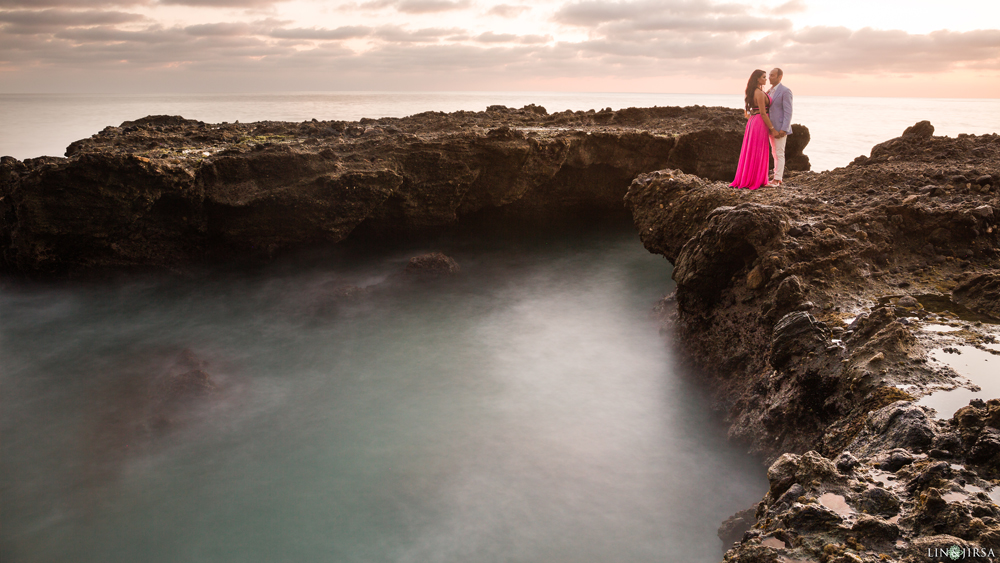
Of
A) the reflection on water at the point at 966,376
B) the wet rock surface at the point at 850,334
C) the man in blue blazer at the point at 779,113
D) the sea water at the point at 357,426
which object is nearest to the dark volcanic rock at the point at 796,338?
the wet rock surface at the point at 850,334

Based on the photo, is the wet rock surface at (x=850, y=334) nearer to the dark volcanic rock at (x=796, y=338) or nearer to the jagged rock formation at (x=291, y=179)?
the dark volcanic rock at (x=796, y=338)

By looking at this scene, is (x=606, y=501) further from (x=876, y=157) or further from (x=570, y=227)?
(x=570, y=227)

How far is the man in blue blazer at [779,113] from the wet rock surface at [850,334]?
1.75 feet

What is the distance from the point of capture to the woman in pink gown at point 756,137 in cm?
924

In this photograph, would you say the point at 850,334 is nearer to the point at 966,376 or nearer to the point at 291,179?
the point at 966,376

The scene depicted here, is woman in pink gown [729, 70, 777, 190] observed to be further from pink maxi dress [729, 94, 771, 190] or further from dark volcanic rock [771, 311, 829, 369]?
dark volcanic rock [771, 311, 829, 369]

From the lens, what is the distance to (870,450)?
357 centimetres

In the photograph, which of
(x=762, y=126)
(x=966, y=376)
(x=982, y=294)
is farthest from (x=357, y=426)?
(x=762, y=126)

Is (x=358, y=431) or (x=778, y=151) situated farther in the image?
(x=778, y=151)

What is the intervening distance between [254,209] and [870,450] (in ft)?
35.5

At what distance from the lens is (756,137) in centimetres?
941

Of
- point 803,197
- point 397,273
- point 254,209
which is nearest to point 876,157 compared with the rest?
point 803,197

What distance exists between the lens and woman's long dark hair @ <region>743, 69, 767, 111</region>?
9.20m

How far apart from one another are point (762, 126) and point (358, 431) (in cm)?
799
